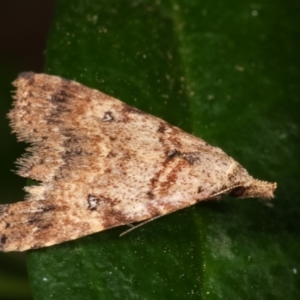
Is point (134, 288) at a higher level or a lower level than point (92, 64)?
lower

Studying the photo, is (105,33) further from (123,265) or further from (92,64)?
(123,265)

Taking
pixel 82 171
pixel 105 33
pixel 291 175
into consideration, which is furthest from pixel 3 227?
pixel 291 175

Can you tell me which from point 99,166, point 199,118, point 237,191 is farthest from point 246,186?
point 99,166

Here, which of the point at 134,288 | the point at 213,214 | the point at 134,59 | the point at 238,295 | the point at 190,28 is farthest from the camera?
the point at 190,28

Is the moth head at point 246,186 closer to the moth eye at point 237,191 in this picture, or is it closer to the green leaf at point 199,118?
the moth eye at point 237,191

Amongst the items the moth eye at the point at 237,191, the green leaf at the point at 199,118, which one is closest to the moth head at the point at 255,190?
the moth eye at the point at 237,191

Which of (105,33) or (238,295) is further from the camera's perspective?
(105,33)

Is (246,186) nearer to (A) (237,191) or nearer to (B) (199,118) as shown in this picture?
(A) (237,191)

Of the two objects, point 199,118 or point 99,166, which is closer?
point 99,166
